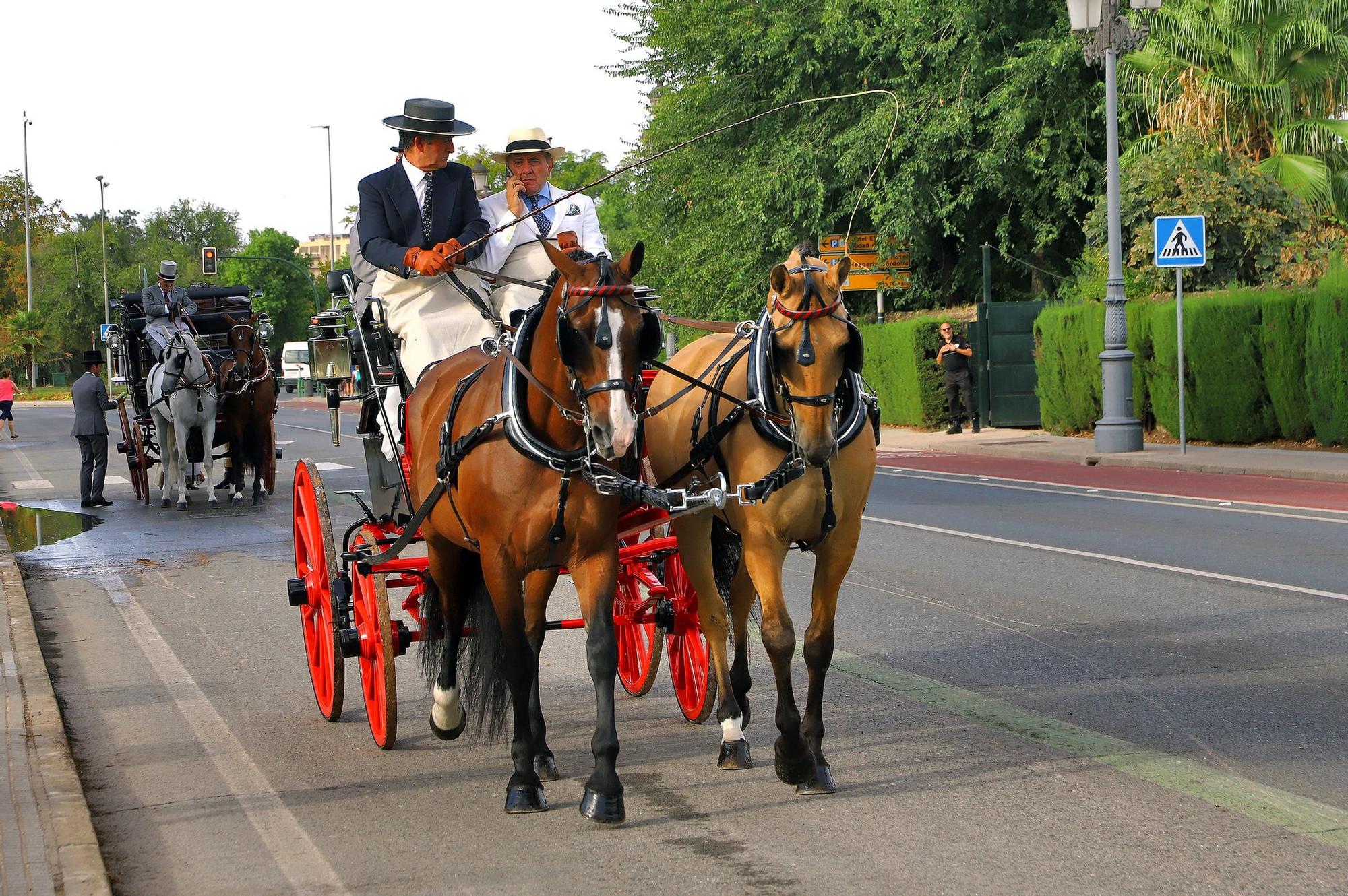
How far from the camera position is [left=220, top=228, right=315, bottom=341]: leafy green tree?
345ft

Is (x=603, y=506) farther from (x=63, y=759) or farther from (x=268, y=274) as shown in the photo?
(x=268, y=274)

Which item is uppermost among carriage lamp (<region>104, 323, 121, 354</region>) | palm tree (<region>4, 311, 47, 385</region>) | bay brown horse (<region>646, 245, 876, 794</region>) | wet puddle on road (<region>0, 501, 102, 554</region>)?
palm tree (<region>4, 311, 47, 385</region>)

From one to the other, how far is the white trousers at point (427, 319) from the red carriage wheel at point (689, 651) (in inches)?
59.1

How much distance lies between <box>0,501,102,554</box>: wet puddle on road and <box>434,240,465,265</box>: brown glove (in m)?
9.13

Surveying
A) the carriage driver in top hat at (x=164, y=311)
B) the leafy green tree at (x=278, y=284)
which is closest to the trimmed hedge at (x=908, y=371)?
the carriage driver in top hat at (x=164, y=311)

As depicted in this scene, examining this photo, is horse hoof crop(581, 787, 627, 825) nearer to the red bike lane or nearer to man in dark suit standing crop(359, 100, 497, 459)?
man in dark suit standing crop(359, 100, 497, 459)

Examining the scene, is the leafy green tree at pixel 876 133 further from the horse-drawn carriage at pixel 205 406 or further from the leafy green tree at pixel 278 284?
the leafy green tree at pixel 278 284

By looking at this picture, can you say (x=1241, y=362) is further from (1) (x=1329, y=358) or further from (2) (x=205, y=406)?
(2) (x=205, y=406)

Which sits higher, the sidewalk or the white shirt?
the white shirt

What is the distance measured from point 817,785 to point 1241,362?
693 inches

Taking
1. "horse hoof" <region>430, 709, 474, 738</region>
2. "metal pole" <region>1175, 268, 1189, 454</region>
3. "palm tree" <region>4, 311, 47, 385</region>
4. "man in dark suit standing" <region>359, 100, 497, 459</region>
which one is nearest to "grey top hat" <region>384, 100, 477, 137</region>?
"man in dark suit standing" <region>359, 100, 497, 459</region>

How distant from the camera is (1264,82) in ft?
83.1

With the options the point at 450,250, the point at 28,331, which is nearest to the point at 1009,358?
the point at 450,250

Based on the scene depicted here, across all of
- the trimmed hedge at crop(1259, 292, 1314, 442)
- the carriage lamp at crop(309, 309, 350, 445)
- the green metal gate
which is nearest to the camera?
the carriage lamp at crop(309, 309, 350, 445)
